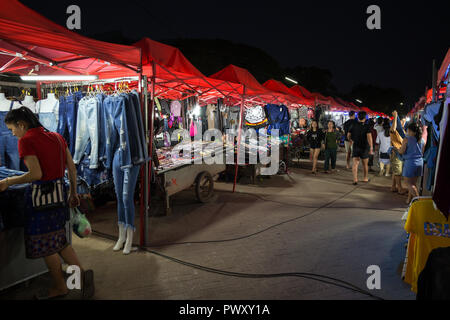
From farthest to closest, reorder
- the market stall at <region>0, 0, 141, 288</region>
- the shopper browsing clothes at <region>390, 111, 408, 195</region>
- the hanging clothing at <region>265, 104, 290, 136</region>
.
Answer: the hanging clothing at <region>265, 104, 290, 136</region>
the shopper browsing clothes at <region>390, 111, 408, 195</region>
the market stall at <region>0, 0, 141, 288</region>

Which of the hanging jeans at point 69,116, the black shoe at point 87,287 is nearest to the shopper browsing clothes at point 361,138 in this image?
the hanging jeans at point 69,116

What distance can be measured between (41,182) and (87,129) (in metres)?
1.53

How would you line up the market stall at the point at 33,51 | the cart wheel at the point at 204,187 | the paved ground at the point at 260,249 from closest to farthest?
the market stall at the point at 33,51, the paved ground at the point at 260,249, the cart wheel at the point at 204,187

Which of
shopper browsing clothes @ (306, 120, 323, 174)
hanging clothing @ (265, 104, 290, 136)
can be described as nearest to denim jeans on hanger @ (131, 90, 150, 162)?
hanging clothing @ (265, 104, 290, 136)

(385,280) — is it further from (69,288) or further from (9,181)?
(9,181)

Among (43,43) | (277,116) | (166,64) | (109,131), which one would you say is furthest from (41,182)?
(277,116)

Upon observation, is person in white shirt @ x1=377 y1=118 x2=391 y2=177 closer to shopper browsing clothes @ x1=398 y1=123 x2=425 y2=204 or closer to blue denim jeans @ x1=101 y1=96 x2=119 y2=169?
shopper browsing clothes @ x1=398 y1=123 x2=425 y2=204

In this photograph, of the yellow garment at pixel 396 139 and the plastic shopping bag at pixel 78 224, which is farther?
the yellow garment at pixel 396 139

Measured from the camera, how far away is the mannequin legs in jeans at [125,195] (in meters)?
3.84

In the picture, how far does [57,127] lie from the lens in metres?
4.43

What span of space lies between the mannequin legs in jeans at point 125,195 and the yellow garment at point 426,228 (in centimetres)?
331

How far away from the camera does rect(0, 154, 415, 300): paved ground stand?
3119 millimetres

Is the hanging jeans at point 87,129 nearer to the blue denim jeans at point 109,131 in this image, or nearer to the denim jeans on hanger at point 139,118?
the blue denim jeans at point 109,131

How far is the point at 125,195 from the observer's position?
3873mm
